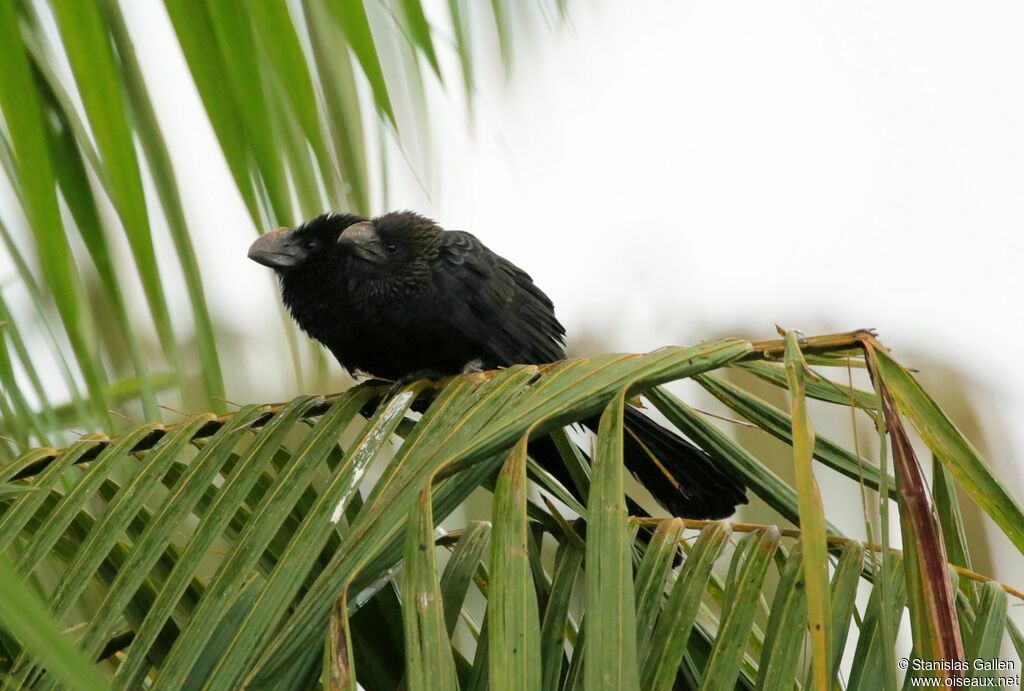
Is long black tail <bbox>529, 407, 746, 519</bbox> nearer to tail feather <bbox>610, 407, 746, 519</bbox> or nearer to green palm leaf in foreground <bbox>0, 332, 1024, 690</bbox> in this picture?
tail feather <bbox>610, 407, 746, 519</bbox>

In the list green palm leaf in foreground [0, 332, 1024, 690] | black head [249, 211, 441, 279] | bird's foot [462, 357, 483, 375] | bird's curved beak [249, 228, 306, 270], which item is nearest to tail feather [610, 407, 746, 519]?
green palm leaf in foreground [0, 332, 1024, 690]

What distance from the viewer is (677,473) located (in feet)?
5.51

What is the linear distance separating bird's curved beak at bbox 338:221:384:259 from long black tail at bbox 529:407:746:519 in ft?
2.33

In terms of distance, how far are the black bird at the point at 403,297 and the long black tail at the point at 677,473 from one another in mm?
551

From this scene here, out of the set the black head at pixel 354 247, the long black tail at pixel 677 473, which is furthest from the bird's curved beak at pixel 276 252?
the long black tail at pixel 677 473

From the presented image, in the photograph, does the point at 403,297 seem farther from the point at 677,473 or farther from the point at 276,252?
the point at 677,473

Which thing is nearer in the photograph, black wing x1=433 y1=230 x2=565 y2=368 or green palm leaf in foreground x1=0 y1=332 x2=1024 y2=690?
green palm leaf in foreground x1=0 y1=332 x2=1024 y2=690

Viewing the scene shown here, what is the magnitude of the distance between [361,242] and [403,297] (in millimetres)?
159

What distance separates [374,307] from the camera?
2.21m

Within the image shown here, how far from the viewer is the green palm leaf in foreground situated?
0.73 meters

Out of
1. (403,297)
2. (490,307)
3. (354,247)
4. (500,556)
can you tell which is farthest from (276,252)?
(500,556)

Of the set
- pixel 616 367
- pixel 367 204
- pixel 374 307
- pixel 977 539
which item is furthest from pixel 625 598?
pixel 977 539

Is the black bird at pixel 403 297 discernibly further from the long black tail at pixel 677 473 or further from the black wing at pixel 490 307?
the long black tail at pixel 677 473

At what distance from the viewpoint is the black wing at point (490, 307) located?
7.44ft
